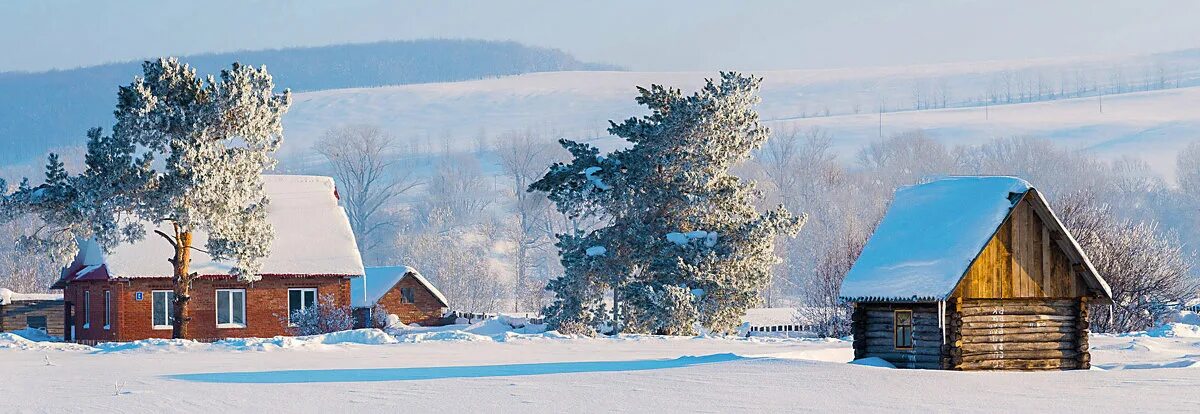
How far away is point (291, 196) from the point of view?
190 ft

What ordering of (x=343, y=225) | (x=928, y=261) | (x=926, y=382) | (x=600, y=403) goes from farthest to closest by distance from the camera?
(x=343, y=225) → (x=928, y=261) → (x=926, y=382) → (x=600, y=403)

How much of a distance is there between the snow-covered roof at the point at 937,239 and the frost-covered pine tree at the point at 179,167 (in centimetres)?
1973

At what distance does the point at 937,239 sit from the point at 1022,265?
1852 millimetres

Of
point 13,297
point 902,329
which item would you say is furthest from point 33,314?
point 902,329

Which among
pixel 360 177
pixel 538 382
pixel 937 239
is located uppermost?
pixel 360 177

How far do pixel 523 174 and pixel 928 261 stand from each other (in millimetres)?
108392

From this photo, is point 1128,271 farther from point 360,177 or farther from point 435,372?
point 360,177

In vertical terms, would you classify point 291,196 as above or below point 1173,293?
above

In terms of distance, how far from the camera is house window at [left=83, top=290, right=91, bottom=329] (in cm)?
5272

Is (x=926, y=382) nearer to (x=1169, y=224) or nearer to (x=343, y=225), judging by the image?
(x=343, y=225)

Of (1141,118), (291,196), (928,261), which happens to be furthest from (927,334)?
(1141,118)

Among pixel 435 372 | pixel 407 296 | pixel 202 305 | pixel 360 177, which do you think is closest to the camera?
pixel 435 372

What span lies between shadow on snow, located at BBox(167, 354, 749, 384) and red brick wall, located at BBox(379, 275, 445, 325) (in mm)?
33951

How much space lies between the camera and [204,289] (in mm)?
51406
